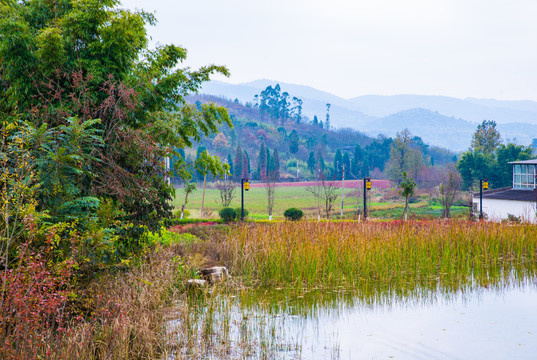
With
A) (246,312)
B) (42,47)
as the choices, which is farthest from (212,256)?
(42,47)

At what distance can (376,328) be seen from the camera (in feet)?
19.7

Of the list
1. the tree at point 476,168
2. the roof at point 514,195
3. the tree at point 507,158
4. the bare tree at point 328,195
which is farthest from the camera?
the tree at point 476,168

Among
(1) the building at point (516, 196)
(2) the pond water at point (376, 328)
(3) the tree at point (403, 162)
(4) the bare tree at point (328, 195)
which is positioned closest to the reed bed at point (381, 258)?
(2) the pond water at point (376, 328)

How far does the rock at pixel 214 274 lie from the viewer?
781 cm

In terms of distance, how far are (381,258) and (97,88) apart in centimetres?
553

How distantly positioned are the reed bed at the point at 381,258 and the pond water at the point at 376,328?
686 millimetres

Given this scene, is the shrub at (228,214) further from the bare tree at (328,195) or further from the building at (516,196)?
the building at (516,196)

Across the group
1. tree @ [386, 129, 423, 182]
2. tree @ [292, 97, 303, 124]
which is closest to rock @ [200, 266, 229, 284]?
tree @ [386, 129, 423, 182]

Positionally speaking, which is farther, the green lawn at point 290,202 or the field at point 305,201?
the green lawn at point 290,202

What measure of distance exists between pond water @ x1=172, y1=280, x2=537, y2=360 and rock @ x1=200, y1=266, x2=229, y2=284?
931 mm

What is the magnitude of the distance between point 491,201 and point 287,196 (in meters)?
23.9

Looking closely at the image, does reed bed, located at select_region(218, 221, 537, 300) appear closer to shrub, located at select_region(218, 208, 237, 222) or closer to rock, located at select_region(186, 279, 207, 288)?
rock, located at select_region(186, 279, 207, 288)

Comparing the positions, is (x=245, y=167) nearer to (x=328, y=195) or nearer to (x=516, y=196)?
(x=328, y=195)

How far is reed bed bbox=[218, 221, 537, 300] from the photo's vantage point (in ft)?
26.3
